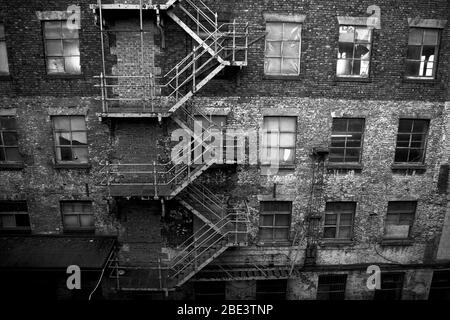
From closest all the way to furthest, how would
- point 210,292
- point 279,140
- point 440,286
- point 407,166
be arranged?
point 279,140 → point 407,166 → point 210,292 → point 440,286

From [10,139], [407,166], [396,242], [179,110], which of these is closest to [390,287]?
[396,242]

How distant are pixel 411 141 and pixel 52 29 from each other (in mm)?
13673

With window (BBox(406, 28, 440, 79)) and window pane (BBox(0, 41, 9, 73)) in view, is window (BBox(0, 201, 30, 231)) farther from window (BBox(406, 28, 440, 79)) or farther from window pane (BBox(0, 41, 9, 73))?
window (BBox(406, 28, 440, 79))

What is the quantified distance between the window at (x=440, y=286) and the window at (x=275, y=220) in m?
6.81

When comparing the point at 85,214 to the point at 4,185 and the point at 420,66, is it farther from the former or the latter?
the point at 420,66

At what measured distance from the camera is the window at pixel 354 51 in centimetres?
1025

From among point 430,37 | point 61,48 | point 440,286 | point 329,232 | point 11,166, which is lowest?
point 440,286

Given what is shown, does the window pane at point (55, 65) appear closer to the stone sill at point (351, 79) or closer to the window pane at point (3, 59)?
the window pane at point (3, 59)

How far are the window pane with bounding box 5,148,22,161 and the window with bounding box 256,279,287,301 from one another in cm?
1044

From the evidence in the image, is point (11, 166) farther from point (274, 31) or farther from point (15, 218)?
point (274, 31)

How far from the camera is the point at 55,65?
1013 cm

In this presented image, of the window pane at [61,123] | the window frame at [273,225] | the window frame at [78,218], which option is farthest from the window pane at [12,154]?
the window frame at [273,225]

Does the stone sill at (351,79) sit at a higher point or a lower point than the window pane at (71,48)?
lower

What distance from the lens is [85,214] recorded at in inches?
442
